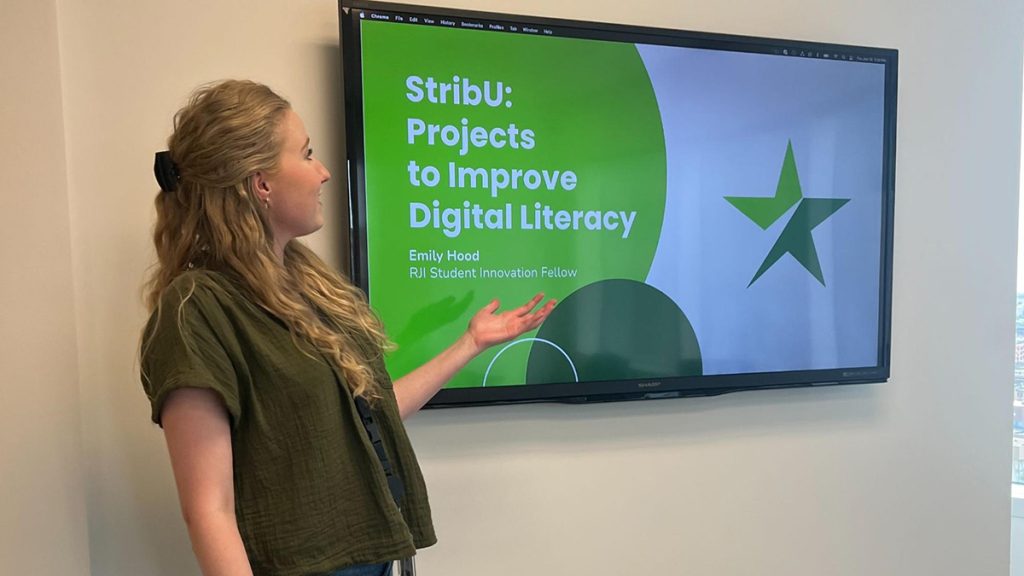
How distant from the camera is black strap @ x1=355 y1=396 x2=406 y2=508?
1.13 meters

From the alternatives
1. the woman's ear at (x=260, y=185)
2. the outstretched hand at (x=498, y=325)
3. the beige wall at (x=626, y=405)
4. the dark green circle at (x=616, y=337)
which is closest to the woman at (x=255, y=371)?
the woman's ear at (x=260, y=185)

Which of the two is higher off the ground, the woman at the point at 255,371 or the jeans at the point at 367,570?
the woman at the point at 255,371

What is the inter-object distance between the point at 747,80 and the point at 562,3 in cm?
52

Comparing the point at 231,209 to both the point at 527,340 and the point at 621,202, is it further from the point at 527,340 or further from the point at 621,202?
the point at 621,202

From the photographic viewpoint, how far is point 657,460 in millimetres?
1857

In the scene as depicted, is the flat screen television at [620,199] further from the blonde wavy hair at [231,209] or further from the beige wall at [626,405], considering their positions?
the blonde wavy hair at [231,209]

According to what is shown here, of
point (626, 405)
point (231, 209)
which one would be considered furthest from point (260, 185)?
point (626, 405)

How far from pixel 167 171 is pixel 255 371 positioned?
0.33 meters

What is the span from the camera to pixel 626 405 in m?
1.82

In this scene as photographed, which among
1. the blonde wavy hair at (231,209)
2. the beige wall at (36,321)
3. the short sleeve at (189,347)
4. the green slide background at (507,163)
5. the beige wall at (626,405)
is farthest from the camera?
the green slide background at (507,163)

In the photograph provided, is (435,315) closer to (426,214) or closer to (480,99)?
(426,214)

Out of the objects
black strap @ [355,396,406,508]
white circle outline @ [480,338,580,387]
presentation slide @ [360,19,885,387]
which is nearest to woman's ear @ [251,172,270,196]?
black strap @ [355,396,406,508]

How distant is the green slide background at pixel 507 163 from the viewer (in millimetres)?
1555

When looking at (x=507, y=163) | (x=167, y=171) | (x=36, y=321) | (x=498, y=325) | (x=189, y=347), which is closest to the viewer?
(x=189, y=347)
